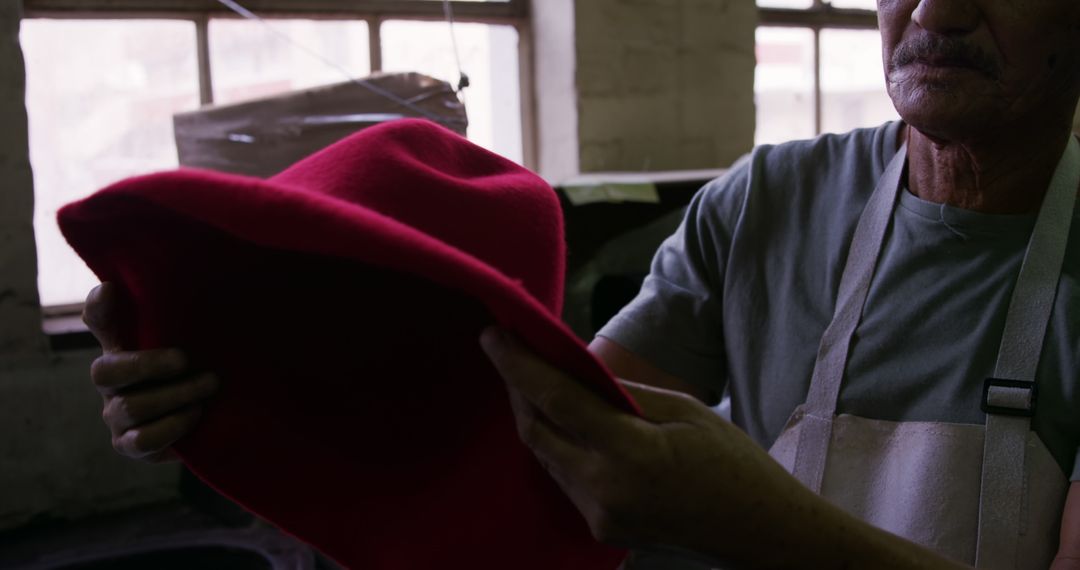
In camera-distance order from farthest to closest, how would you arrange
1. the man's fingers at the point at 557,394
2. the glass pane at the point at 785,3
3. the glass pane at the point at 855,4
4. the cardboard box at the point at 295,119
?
the glass pane at the point at 855,4, the glass pane at the point at 785,3, the cardboard box at the point at 295,119, the man's fingers at the point at 557,394

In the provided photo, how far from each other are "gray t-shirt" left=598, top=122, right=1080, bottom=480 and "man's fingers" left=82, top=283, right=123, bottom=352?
0.56 m

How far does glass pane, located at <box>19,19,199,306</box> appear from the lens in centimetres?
192

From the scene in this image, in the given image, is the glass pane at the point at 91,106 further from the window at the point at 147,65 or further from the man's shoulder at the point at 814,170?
the man's shoulder at the point at 814,170

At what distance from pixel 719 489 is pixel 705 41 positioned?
205 cm

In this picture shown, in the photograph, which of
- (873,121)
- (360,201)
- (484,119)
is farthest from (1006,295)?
(873,121)

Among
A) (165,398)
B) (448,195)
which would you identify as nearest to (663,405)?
(448,195)

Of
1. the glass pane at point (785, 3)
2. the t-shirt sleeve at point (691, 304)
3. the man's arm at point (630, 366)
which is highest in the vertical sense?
the glass pane at point (785, 3)

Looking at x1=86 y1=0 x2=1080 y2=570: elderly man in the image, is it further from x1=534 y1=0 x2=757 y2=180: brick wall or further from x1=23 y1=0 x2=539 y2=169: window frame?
x1=23 y1=0 x2=539 y2=169: window frame

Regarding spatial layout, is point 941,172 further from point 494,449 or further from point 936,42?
point 494,449

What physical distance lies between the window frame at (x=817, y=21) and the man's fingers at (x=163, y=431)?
2.38 m

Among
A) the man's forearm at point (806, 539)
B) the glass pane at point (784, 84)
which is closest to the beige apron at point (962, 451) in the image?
the man's forearm at point (806, 539)

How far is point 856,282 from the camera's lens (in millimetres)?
1016

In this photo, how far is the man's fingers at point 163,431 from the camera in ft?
2.20

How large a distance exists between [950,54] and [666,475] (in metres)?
0.57
